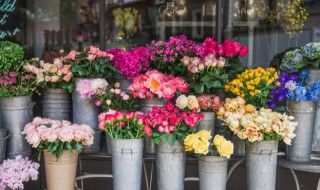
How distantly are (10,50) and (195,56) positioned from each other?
999 mm

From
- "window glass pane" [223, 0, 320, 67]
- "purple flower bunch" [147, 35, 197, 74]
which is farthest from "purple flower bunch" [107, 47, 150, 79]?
"window glass pane" [223, 0, 320, 67]

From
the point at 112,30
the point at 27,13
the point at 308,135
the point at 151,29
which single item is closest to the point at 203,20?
the point at 151,29

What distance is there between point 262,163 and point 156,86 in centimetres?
62

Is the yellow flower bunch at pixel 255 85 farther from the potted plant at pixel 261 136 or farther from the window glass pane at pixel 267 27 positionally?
the window glass pane at pixel 267 27

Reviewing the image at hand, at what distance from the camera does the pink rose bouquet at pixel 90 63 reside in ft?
7.16

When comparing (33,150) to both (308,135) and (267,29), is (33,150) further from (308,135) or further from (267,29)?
(267,29)

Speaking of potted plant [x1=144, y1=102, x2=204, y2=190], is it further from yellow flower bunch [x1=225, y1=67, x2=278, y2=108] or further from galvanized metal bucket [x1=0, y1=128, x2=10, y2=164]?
galvanized metal bucket [x1=0, y1=128, x2=10, y2=164]

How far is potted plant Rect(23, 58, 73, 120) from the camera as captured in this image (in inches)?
86.6

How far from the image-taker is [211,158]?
191 cm

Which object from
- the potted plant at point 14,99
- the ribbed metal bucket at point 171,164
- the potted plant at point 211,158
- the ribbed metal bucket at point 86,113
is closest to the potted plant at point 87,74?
the ribbed metal bucket at point 86,113

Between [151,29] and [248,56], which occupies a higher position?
[151,29]

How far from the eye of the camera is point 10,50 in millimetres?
2215

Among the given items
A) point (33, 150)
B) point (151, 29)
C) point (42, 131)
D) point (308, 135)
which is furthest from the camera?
point (151, 29)

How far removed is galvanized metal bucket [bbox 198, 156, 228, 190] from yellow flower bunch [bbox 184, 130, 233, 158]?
0.04 m
